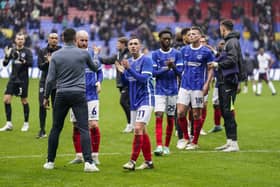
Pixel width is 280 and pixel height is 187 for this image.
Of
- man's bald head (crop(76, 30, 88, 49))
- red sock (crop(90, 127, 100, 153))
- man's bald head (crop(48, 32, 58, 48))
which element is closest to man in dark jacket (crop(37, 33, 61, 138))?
man's bald head (crop(48, 32, 58, 48))

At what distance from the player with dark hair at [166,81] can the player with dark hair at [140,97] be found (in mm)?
1945

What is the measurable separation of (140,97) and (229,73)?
286cm

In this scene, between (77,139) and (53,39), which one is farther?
(53,39)

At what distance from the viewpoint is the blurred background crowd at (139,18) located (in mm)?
47062

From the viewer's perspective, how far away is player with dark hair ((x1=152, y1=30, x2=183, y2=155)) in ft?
47.4

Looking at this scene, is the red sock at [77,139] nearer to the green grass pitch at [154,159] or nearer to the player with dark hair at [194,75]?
the green grass pitch at [154,159]

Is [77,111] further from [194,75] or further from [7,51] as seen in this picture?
[7,51]

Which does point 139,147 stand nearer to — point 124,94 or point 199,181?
point 199,181

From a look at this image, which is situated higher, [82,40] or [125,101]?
[82,40]

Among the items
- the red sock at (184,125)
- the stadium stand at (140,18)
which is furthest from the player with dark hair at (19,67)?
the stadium stand at (140,18)

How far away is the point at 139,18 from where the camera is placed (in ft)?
165

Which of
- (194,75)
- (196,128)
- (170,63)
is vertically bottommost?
(196,128)

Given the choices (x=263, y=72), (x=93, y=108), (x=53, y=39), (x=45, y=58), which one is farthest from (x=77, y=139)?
(x=263, y=72)

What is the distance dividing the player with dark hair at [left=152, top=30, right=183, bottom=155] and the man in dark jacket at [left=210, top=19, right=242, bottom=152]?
0.88m
